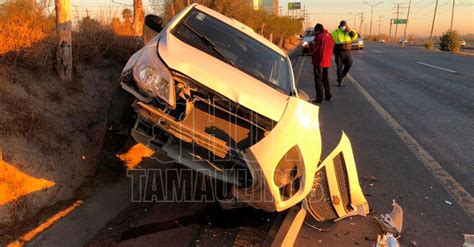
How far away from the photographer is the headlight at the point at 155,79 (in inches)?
138

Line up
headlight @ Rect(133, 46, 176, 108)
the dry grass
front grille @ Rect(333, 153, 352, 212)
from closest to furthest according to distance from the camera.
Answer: headlight @ Rect(133, 46, 176, 108), front grille @ Rect(333, 153, 352, 212), the dry grass

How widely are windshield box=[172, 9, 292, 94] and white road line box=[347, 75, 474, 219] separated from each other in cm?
198

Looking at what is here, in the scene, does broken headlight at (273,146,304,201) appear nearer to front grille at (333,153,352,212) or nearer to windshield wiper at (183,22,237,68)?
front grille at (333,153,352,212)

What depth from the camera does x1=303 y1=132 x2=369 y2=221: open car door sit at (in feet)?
12.7

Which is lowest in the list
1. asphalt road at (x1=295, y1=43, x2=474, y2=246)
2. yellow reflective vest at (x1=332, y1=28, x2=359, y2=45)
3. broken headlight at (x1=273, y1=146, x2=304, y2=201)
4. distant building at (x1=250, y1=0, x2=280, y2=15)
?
asphalt road at (x1=295, y1=43, x2=474, y2=246)

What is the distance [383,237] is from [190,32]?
2.66m

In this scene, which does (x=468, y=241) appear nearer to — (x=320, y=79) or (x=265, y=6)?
(x=320, y=79)

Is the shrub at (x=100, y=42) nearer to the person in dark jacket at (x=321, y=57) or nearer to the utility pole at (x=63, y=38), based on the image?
the utility pole at (x=63, y=38)

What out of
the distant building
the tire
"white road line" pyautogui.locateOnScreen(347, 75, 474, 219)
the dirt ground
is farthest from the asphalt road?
the distant building

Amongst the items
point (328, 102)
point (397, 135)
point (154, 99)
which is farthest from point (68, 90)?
point (328, 102)

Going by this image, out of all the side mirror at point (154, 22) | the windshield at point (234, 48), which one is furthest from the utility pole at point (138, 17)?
the windshield at point (234, 48)

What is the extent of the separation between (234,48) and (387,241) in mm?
2443

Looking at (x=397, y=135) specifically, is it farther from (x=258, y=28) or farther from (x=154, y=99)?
(x=258, y=28)

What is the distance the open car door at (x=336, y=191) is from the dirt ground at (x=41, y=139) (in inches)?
95.7
